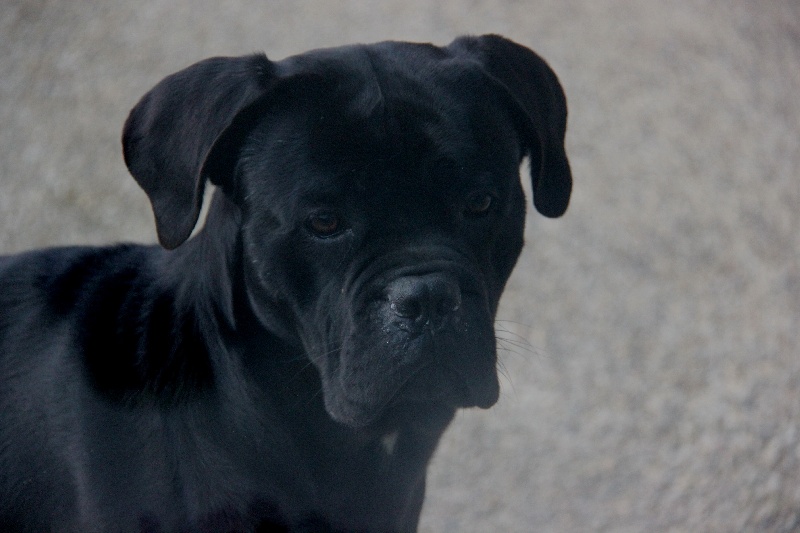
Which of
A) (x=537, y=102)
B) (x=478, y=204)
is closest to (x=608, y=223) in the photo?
(x=537, y=102)

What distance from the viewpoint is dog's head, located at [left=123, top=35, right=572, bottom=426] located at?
1.67 m

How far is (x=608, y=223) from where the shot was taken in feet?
15.6

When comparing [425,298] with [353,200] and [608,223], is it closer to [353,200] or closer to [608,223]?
[353,200]

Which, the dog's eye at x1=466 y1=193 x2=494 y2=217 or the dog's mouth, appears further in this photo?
the dog's eye at x1=466 y1=193 x2=494 y2=217

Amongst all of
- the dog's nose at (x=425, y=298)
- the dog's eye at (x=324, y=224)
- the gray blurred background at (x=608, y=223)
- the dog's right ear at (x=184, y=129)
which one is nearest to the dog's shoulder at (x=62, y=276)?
the dog's right ear at (x=184, y=129)

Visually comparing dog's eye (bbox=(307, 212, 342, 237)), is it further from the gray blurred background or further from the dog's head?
the gray blurred background

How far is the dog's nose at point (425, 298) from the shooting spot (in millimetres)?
1621

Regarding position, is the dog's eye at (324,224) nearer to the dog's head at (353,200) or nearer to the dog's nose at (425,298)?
the dog's head at (353,200)

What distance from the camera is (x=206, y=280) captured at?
73.5 inches

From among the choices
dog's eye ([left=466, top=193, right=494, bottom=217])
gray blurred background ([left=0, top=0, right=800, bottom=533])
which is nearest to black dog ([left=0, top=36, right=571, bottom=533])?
dog's eye ([left=466, top=193, right=494, bottom=217])

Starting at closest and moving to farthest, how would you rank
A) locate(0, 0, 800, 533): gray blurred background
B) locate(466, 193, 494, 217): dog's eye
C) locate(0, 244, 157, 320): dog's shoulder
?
locate(466, 193, 494, 217): dog's eye, locate(0, 244, 157, 320): dog's shoulder, locate(0, 0, 800, 533): gray blurred background

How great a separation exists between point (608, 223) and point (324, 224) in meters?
3.33

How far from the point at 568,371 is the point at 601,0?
106 inches

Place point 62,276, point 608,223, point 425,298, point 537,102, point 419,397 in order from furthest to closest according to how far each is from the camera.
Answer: point 608,223 → point 62,276 → point 537,102 → point 419,397 → point 425,298
